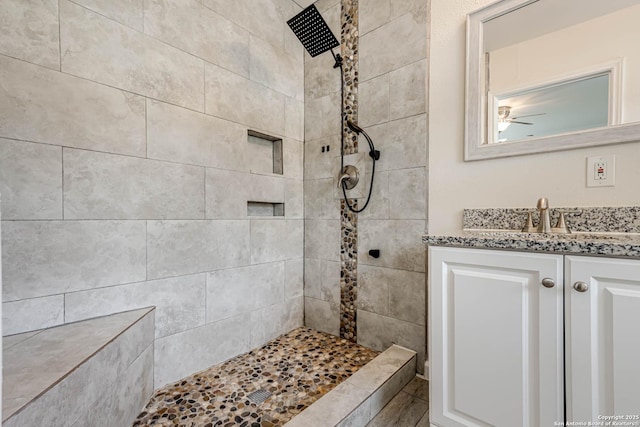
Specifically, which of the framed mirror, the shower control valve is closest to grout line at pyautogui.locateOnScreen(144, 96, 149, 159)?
the shower control valve

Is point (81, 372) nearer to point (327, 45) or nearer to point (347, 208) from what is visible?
point (347, 208)

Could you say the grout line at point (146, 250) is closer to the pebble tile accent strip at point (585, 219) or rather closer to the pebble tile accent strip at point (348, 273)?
the pebble tile accent strip at point (348, 273)

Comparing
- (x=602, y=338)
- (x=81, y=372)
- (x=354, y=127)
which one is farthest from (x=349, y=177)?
(x=81, y=372)

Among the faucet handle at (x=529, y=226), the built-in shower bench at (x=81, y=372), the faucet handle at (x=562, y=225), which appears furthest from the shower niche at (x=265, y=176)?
the faucet handle at (x=562, y=225)

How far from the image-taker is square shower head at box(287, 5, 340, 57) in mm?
1885

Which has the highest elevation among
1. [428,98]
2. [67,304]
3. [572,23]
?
[572,23]

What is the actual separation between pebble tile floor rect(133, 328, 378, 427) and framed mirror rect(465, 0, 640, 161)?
1463mm

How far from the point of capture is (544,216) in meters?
1.36

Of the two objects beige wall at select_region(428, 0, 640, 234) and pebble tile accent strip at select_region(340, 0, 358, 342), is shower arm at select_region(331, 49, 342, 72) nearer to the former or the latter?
pebble tile accent strip at select_region(340, 0, 358, 342)

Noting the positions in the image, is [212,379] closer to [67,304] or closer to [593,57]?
[67,304]

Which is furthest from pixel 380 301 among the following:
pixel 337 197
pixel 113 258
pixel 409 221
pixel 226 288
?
pixel 113 258

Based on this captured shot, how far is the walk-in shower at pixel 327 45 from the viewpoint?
1.91 metres

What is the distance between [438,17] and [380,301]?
1762 millimetres

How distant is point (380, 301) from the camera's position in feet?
6.64
